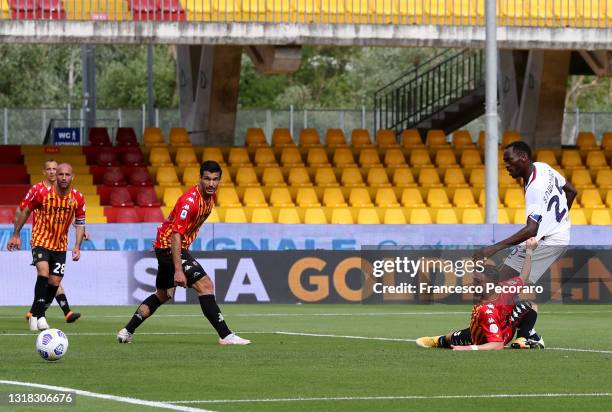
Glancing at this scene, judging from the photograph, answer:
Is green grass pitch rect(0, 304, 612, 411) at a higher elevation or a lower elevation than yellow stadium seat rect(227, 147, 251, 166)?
lower

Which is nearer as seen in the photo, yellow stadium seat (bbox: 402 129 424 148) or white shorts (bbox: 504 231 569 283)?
white shorts (bbox: 504 231 569 283)

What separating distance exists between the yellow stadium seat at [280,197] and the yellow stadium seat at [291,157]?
226 cm

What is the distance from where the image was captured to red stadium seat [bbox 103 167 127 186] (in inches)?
1252

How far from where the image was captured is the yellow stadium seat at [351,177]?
3272 centimetres

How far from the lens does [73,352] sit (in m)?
13.7

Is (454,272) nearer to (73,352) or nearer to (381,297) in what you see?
(381,297)

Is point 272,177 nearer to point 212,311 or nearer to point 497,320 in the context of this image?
point 212,311

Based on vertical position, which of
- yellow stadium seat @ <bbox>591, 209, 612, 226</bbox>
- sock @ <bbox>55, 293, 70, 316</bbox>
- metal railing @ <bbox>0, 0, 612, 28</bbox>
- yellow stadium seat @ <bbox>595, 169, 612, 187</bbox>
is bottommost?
sock @ <bbox>55, 293, 70, 316</bbox>

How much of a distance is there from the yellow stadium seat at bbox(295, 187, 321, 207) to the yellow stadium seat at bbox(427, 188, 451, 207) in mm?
2429

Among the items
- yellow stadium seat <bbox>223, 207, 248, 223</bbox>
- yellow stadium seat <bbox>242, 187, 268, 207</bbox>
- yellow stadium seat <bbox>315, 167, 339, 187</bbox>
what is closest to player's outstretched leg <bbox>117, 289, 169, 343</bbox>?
yellow stadium seat <bbox>223, 207, 248, 223</bbox>

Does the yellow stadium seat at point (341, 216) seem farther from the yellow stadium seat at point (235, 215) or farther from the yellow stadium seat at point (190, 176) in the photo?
the yellow stadium seat at point (190, 176)

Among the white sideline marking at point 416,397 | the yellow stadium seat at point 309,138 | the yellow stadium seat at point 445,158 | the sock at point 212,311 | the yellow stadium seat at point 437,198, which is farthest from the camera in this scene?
the yellow stadium seat at point 309,138

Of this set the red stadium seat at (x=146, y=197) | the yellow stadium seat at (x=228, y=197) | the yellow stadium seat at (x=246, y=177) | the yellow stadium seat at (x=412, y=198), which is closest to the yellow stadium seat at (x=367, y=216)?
the yellow stadium seat at (x=412, y=198)

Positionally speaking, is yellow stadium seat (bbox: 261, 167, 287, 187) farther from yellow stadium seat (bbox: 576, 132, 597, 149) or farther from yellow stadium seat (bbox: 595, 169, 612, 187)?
yellow stadium seat (bbox: 576, 132, 597, 149)
